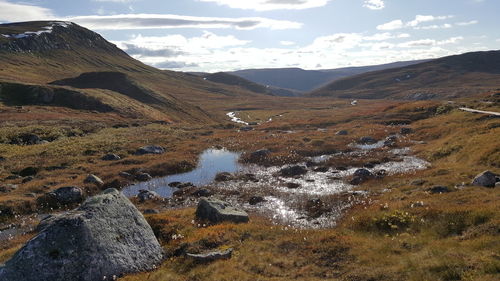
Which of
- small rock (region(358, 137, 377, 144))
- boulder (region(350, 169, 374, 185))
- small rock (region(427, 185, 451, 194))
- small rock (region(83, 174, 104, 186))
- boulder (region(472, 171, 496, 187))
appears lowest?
small rock (region(83, 174, 104, 186))

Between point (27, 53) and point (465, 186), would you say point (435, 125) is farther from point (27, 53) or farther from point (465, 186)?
point (27, 53)

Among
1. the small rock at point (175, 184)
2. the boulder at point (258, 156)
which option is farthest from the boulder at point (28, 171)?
the boulder at point (258, 156)

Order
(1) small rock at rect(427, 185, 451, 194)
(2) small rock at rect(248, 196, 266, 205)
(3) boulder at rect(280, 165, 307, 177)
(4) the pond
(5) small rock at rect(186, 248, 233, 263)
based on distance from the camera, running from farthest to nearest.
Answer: (3) boulder at rect(280, 165, 307, 177)
(4) the pond
(2) small rock at rect(248, 196, 266, 205)
(1) small rock at rect(427, 185, 451, 194)
(5) small rock at rect(186, 248, 233, 263)

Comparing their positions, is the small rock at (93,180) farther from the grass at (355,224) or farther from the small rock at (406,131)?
the small rock at (406,131)

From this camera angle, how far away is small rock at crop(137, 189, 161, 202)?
33.5 meters

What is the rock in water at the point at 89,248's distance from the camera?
15242mm

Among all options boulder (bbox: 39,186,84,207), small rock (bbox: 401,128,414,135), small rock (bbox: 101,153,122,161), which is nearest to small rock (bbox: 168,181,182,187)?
boulder (bbox: 39,186,84,207)

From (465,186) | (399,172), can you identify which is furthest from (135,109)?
(465,186)

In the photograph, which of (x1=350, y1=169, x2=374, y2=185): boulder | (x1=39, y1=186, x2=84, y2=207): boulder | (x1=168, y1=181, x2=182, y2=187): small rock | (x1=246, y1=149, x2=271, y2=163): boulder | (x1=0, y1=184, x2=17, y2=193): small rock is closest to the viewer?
(x1=39, y1=186, x2=84, y2=207): boulder

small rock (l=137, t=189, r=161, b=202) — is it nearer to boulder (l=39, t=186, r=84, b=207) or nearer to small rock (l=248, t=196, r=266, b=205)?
boulder (l=39, t=186, r=84, b=207)

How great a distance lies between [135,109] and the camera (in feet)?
340

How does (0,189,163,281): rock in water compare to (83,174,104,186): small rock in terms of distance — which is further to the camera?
(83,174,104,186): small rock

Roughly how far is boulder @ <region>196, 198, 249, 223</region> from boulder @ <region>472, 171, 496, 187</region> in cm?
1773

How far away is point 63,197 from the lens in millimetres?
32438
